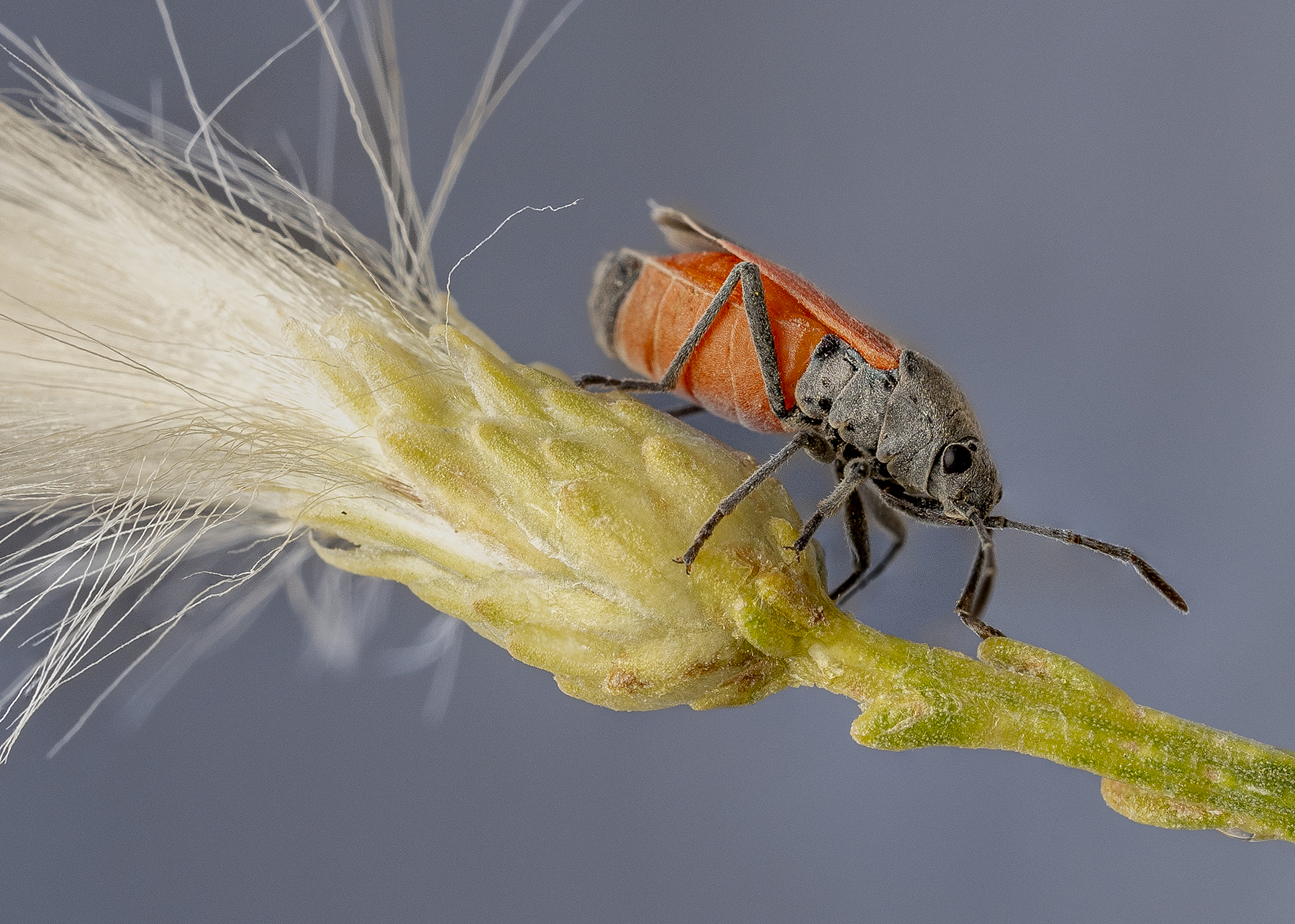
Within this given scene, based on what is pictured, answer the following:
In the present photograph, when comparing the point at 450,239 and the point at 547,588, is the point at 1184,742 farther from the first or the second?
the point at 450,239

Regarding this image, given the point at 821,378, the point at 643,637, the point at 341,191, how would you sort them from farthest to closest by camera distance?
the point at 341,191 → the point at 821,378 → the point at 643,637

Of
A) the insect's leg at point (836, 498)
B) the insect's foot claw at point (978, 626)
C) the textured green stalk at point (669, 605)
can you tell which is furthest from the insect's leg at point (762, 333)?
the insect's foot claw at point (978, 626)

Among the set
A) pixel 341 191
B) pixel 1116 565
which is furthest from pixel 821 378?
pixel 341 191

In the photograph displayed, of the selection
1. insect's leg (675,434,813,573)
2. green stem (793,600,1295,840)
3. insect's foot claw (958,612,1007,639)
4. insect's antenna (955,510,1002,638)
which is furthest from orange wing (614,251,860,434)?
green stem (793,600,1295,840)

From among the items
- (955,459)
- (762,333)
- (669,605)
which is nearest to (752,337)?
(762,333)

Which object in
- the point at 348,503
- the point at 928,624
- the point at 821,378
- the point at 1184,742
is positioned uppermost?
the point at 821,378

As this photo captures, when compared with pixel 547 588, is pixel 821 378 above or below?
above

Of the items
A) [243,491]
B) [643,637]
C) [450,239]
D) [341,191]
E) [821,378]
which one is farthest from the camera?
[450,239]

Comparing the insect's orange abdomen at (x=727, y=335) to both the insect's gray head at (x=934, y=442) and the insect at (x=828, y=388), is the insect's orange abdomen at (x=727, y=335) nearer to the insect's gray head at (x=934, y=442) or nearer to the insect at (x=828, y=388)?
the insect at (x=828, y=388)
